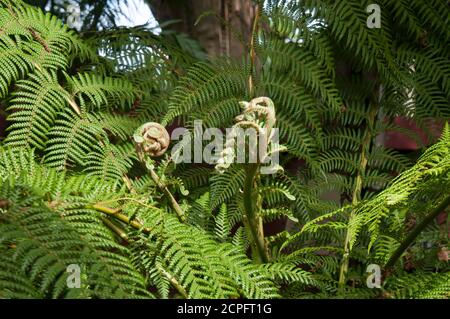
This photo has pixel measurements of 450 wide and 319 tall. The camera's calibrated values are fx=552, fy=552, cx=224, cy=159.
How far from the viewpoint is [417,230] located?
0.74 metres

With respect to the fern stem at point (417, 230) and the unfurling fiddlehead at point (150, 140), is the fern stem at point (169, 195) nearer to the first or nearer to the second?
the unfurling fiddlehead at point (150, 140)

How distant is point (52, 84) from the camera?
3.24ft

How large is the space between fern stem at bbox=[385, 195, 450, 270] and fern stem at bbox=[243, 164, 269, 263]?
0.63 ft

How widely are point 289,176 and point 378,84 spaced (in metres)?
0.31

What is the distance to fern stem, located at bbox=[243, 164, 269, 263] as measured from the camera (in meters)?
0.67

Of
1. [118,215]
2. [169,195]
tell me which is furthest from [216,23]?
[118,215]

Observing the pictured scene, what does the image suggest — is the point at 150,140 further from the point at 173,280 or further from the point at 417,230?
the point at 417,230

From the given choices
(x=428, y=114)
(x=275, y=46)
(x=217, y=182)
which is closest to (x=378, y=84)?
(x=428, y=114)

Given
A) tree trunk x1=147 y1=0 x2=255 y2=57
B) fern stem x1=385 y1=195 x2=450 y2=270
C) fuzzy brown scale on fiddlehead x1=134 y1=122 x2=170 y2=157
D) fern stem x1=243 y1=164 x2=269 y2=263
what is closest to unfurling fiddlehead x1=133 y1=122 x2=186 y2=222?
fuzzy brown scale on fiddlehead x1=134 y1=122 x2=170 y2=157

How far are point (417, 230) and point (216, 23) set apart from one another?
1.02 meters

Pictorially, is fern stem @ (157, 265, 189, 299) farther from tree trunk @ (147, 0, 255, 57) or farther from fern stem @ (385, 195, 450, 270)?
tree trunk @ (147, 0, 255, 57)

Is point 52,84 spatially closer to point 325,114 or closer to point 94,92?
point 94,92

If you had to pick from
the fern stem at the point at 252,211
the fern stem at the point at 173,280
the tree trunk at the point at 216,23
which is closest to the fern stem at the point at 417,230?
the fern stem at the point at 252,211

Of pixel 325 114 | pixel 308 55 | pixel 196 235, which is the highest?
pixel 308 55
